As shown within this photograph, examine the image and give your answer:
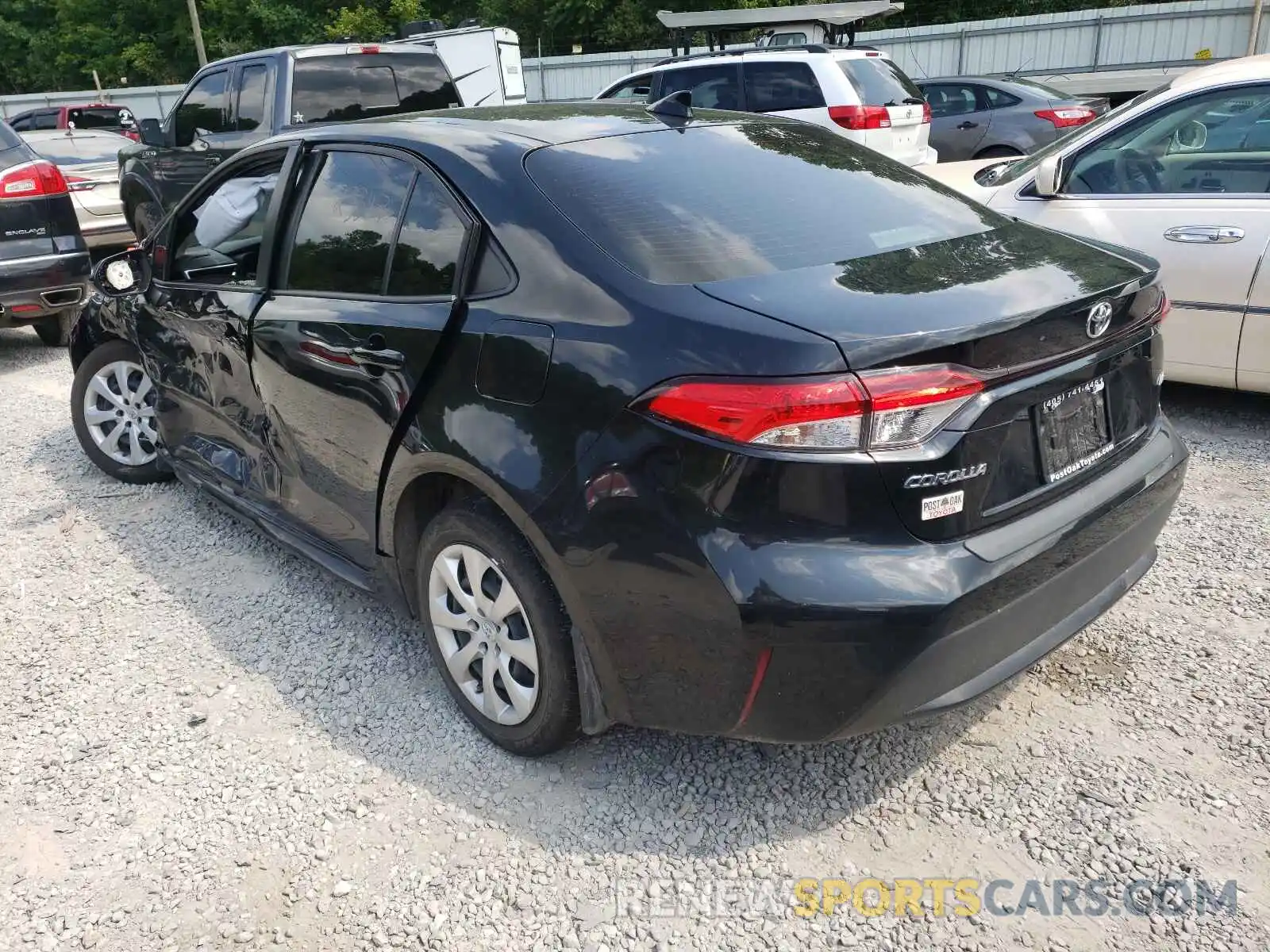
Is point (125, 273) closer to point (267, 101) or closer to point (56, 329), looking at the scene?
point (56, 329)

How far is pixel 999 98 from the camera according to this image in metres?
12.9

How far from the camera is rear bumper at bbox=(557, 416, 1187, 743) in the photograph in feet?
6.89

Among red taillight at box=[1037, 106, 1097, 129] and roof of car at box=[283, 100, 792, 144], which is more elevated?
roof of car at box=[283, 100, 792, 144]

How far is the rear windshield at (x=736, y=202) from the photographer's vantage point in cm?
251

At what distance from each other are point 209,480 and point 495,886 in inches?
91.4

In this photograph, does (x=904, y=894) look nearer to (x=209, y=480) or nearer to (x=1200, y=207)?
(x=209, y=480)

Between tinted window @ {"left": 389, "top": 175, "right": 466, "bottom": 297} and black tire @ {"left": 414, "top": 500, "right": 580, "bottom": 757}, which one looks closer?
black tire @ {"left": 414, "top": 500, "right": 580, "bottom": 757}

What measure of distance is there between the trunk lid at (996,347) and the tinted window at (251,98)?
285 inches

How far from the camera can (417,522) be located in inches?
118

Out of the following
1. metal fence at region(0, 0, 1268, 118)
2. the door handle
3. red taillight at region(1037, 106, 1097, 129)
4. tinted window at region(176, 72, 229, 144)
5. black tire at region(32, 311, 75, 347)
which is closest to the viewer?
the door handle

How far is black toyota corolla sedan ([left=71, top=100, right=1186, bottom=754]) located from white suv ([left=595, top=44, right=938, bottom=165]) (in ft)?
23.0

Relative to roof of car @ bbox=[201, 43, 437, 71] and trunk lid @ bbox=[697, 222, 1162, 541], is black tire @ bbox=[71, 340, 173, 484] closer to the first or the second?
trunk lid @ bbox=[697, 222, 1162, 541]

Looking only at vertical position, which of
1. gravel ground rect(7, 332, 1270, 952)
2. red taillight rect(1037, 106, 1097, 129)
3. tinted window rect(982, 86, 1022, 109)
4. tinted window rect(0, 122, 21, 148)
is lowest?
gravel ground rect(7, 332, 1270, 952)

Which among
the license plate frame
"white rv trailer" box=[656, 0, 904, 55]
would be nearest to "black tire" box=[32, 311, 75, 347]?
the license plate frame
